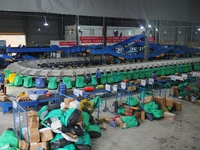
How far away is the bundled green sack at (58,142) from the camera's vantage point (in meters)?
4.91

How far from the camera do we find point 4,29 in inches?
991

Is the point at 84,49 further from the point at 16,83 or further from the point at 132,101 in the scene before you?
the point at 132,101

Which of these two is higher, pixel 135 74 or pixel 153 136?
pixel 135 74

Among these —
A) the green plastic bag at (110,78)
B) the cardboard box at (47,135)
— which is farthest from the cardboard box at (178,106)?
the cardboard box at (47,135)

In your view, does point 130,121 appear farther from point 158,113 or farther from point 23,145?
point 23,145

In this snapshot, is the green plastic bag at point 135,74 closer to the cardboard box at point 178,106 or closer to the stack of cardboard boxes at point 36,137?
the cardboard box at point 178,106

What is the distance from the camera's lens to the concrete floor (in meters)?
5.52

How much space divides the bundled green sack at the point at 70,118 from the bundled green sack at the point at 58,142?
34 cm

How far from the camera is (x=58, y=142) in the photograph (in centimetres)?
491

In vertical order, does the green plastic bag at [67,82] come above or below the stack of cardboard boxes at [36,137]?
above

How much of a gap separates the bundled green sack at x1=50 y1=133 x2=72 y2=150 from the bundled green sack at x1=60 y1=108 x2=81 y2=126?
341 mm

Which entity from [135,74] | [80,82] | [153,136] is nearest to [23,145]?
[153,136]

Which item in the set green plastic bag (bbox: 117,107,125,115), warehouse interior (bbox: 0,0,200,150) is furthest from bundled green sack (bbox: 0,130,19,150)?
green plastic bag (bbox: 117,107,125,115)

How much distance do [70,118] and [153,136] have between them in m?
2.56
